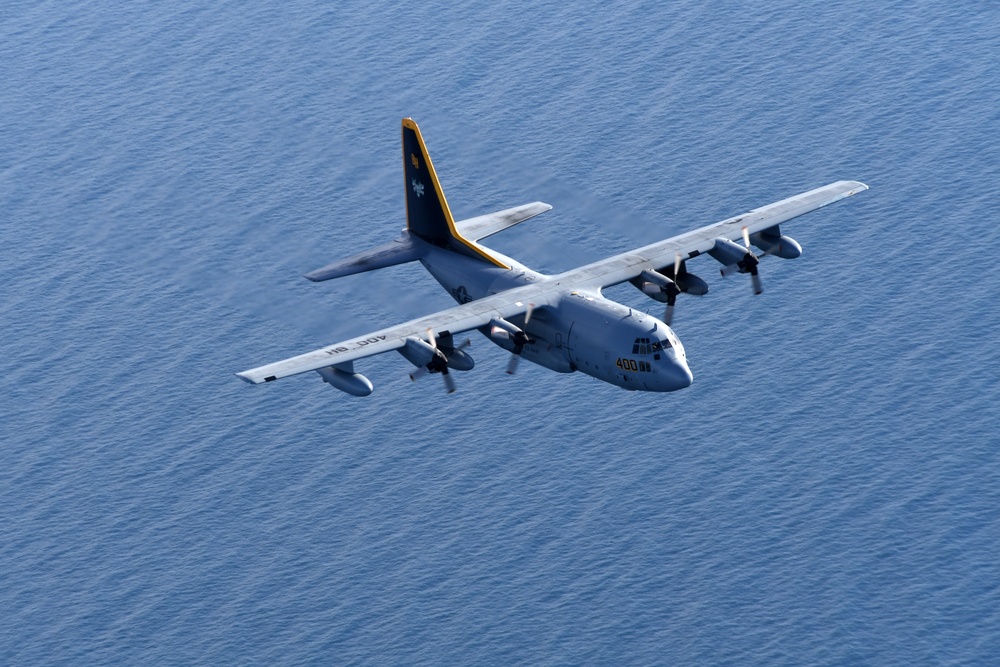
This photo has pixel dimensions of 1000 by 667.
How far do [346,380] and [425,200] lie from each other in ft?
79.9

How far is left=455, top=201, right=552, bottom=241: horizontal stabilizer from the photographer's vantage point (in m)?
111

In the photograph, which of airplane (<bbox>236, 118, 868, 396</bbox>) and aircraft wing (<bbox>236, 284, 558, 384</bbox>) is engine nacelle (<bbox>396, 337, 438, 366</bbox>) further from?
aircraft wing (<bbox>236, 284, 558, 384</bbox>)

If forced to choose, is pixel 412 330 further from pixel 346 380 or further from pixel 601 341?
pixel 601 341

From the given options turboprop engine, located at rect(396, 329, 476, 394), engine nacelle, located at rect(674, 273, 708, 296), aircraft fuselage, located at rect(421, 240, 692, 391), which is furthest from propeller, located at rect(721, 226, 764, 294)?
turboprop engine, located at rect(396, 329, 476, 394)

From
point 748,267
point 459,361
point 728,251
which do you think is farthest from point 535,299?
point 748,267

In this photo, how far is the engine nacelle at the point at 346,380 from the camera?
89812 mm

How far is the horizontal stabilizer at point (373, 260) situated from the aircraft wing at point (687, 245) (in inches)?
606

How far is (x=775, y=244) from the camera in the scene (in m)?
106

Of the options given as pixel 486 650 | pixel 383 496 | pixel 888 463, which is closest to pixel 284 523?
pixel 383 496

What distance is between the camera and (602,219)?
18875 centimetres

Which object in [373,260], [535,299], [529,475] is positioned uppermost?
[373,260]

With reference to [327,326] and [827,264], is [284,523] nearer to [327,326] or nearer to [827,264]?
[327,326]

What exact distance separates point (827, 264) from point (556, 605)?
64.6 m

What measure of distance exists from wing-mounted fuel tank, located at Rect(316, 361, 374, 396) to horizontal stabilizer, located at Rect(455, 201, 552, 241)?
73.9 feet
